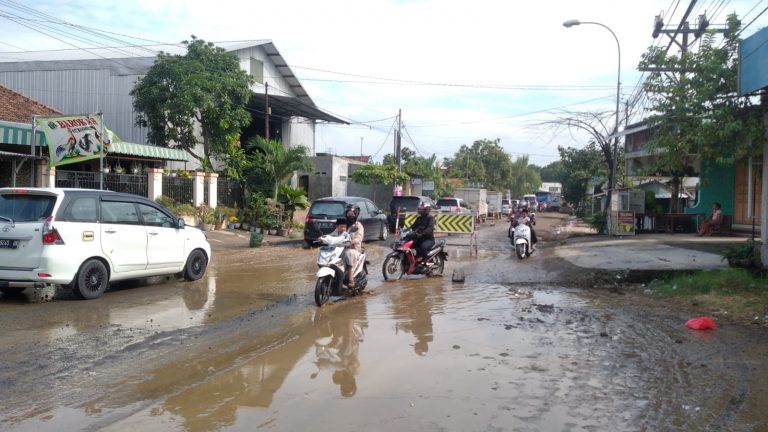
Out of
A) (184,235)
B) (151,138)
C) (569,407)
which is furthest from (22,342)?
(151,138)

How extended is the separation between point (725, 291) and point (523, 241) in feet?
22.3

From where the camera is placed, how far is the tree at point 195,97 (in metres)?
24.2

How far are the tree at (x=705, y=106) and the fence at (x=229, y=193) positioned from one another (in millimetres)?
16687

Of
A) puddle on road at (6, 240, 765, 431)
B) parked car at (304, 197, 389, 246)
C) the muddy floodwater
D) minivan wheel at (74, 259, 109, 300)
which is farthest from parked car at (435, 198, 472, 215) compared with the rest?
minivan wheel at (74, 259, 109, 300)

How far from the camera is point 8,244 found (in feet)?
28.1

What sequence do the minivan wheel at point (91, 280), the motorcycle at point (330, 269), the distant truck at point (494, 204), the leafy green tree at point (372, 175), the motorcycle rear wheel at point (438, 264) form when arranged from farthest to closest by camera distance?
the distant truck at point (494, 204), the leafy green tree at point (372, 175), the motorcycle rear wheel at point (438, 264), the motorcycle at point (330, 269), the minivan wheel at point (91, 280)

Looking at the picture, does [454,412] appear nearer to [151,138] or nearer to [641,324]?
[641,324]

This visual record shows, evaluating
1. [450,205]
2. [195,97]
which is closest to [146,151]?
[195,97]

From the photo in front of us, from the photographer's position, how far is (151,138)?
2577 centimetres

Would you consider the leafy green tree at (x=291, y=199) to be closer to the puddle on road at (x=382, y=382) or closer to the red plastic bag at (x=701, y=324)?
the puddle on road at (x=382, y=382)

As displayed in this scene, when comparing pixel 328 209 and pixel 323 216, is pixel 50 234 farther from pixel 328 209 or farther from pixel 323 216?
pixel 328 209

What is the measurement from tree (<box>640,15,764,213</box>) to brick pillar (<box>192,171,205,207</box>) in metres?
15.7

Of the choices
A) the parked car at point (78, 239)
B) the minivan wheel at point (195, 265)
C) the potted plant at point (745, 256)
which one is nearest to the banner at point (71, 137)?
the minivan wheel at point (195, 265)

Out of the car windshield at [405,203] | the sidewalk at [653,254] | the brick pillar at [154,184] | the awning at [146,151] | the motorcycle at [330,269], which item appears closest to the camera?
the motorcycle at [330,269]
